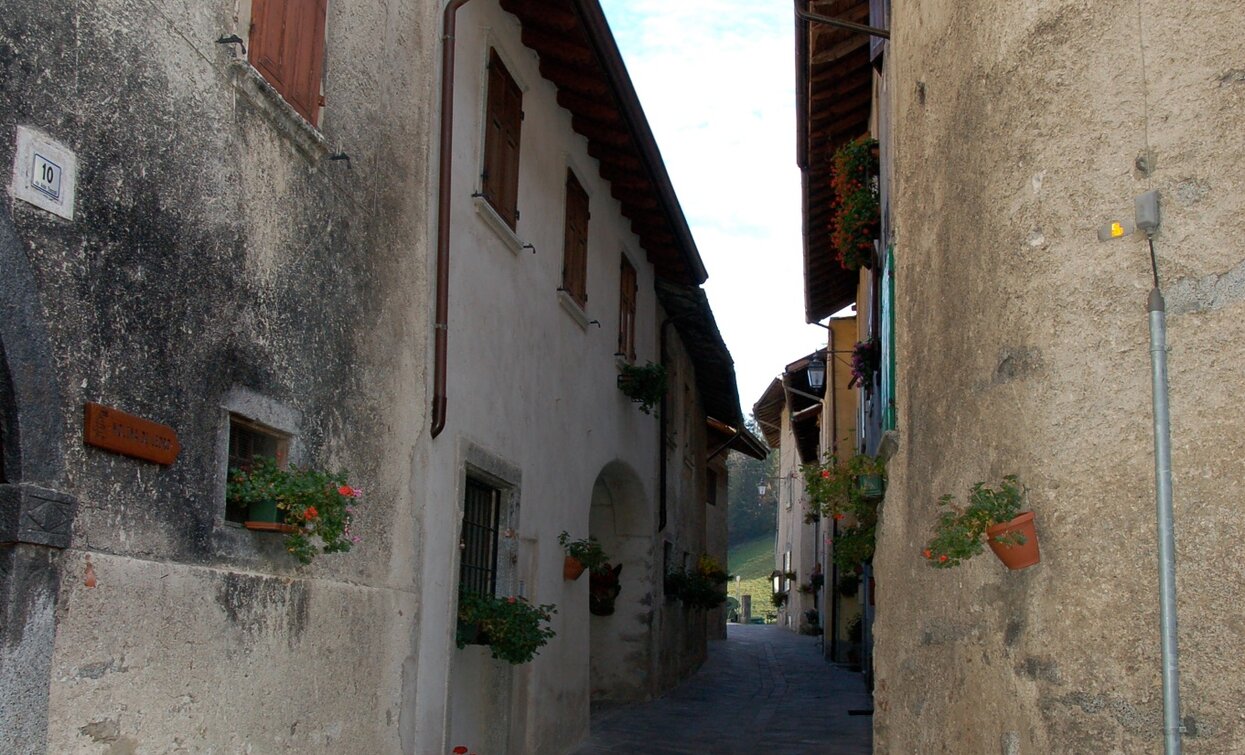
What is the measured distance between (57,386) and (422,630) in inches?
149

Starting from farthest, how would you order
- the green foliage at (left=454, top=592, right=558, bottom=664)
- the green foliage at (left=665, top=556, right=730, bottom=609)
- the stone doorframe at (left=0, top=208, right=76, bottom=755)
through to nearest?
the green foliage at (left=665, top=556, right=730, bottom=609)
the green foliage at (left=454, top=592, right=558, bottom=664)
the stone doorframe at (left=0, top=208, right=76, bottom=755)

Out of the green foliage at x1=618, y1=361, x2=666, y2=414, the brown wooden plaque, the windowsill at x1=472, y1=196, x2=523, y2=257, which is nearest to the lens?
the brown wooden plaque

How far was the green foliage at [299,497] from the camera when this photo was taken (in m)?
5.55

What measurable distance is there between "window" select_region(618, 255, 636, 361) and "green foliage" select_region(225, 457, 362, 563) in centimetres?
790

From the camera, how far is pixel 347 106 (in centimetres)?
687

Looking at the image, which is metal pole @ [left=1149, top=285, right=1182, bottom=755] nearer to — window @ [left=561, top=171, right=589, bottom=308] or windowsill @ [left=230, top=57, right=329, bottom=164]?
windowsill @ [left=230, top=57, right=329, bottom=164]

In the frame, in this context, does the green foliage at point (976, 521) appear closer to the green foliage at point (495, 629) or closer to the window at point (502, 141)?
the green foliage at point (495, 629)

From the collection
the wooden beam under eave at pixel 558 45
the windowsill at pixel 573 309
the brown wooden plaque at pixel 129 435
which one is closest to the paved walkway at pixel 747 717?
the windowsill at pixel 573 309

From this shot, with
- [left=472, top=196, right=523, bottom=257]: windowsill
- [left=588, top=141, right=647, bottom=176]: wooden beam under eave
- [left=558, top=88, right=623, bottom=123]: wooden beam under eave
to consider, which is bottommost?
[left=472, top=196, right=523, bottom=257]: windowsill

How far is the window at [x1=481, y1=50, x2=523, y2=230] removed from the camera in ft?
30.1

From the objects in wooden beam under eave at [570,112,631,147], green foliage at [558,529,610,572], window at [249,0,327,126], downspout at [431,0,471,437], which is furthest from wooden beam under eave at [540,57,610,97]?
window at [249,0,327,126]

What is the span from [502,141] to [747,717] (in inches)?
292

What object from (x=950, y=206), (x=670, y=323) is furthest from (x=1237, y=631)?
(x=670, y=323)

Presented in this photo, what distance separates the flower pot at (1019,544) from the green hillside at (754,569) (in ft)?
167
